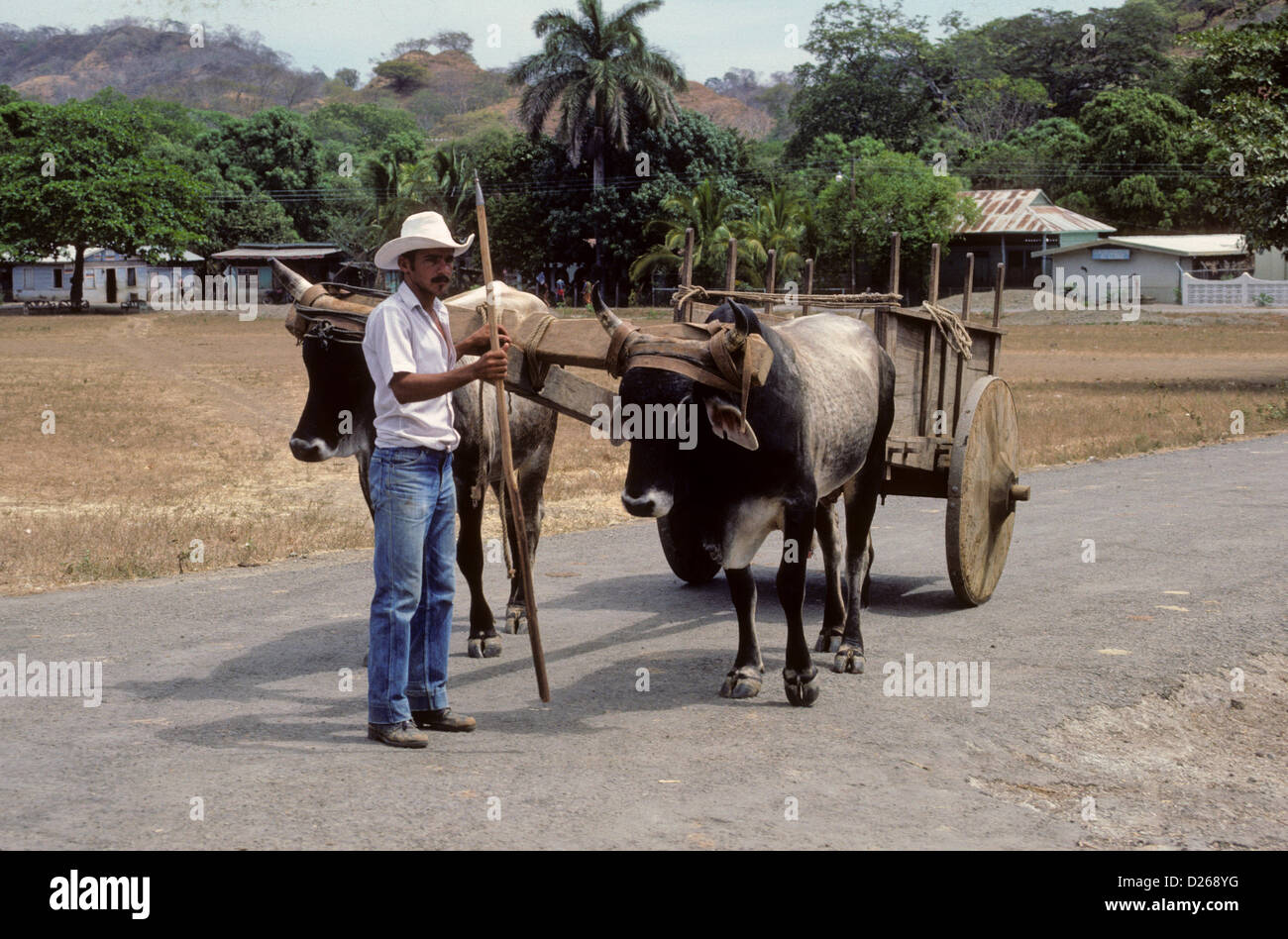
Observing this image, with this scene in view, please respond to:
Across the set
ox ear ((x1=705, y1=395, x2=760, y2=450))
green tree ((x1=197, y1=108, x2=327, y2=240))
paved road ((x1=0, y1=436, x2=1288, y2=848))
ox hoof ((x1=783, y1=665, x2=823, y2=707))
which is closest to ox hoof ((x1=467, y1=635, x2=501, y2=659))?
paved road ((x1=0, y1=436, x2=1288, y2=848))

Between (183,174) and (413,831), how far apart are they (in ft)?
218

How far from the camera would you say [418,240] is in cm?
580

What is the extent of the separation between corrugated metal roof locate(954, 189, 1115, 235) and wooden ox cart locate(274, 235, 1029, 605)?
54.9m

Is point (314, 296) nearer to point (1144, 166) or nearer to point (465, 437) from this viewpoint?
point (465, 437)

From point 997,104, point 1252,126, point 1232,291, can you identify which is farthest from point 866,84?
point 1252,126

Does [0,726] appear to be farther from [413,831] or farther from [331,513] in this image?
[331,513]

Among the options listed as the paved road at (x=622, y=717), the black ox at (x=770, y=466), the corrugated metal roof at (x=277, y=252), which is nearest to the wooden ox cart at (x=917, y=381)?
the paved road at (x=622, y=717)

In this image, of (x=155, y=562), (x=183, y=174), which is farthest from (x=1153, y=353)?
(x=183, y=174)

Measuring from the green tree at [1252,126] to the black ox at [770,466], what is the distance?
63.4 feet

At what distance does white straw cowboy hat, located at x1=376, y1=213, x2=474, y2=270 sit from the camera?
19.1ft

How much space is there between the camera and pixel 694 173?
63531 mm

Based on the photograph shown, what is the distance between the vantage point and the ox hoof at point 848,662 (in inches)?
289

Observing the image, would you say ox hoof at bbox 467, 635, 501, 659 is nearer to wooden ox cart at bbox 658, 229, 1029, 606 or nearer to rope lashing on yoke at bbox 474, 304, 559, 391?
wooden ox cart at bbox 658, 229, 1029, 606

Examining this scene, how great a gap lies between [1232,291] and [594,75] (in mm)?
29602
